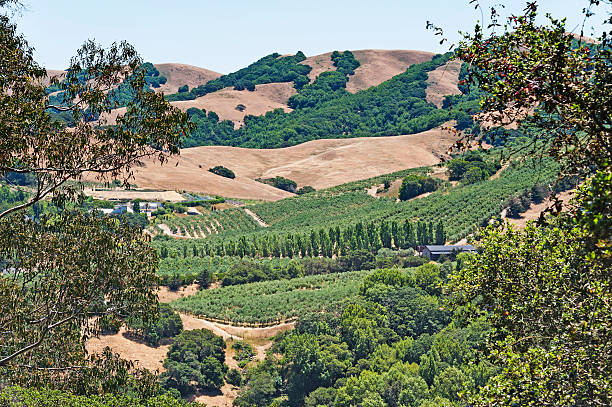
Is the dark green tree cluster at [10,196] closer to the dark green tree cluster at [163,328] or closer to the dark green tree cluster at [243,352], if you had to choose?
the dark green tree cluster at [163,328]

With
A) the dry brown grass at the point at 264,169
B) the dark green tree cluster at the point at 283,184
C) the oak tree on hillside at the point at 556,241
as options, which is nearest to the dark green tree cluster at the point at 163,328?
the oak tree on hillside at the point at 556,241

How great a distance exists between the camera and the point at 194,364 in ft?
172

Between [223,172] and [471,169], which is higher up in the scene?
[471,169]

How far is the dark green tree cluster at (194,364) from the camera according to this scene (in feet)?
170

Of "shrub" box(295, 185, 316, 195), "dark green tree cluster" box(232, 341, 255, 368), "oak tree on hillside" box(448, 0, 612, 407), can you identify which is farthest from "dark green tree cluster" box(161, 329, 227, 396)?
"shrub" box(295, 185, 316, 195)

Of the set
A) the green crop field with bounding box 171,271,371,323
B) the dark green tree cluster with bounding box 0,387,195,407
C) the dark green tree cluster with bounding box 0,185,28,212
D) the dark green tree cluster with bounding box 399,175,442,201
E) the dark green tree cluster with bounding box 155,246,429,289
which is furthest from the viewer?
the dark green tree cluster with bounding box 399,175,442,201

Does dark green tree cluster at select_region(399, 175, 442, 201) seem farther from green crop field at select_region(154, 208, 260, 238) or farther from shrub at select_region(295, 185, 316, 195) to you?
shrub at select_region(295, 185, 316, 195)

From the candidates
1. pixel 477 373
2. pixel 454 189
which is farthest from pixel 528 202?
pixel 477 373

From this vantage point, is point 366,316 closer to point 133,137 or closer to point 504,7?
point 133,137

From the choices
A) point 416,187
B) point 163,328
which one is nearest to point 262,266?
point 163,328

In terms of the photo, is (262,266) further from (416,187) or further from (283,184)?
(283,184)

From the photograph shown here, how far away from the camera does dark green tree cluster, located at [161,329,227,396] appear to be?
2039 inches

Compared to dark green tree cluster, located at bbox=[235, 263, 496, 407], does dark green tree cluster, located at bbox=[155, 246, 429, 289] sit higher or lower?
higher

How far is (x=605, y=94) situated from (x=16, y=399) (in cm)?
2256
